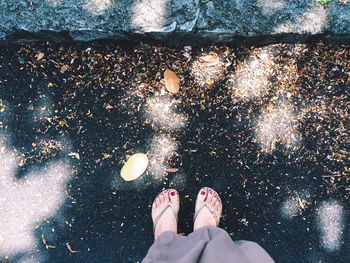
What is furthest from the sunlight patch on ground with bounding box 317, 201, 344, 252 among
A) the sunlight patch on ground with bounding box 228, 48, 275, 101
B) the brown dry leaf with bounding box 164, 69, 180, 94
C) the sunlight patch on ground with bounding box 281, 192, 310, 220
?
the brown dry leaf with bounding box 164, 69, 180, 94

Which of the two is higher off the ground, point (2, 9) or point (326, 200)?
point (2, 9)

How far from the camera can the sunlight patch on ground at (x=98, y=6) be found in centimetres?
248

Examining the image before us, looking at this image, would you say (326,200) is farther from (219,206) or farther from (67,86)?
(67,86)

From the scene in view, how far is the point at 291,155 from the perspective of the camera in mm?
2654

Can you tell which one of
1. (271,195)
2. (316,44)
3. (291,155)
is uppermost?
(316,44)

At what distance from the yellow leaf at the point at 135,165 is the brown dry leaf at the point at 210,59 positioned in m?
0.71

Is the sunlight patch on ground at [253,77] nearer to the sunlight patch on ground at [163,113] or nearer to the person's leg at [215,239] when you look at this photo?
the sunlight patch on ground at [163,113]

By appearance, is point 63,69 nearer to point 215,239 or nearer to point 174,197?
point 174,197

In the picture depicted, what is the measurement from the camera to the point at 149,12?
2.48 meters

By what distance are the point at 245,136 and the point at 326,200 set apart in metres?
0.66

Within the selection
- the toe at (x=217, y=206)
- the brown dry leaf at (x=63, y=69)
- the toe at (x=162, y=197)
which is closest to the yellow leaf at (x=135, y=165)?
the toe at (x=162, y=197)

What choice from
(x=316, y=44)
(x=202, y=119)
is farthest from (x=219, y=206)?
(x=316, y=44)

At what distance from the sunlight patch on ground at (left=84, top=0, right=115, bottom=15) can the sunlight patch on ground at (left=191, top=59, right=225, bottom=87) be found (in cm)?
64

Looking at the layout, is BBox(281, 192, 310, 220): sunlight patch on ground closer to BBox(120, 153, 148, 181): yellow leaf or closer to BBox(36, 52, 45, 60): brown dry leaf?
BBox(120, 153, 148, 181): yellow leaf
